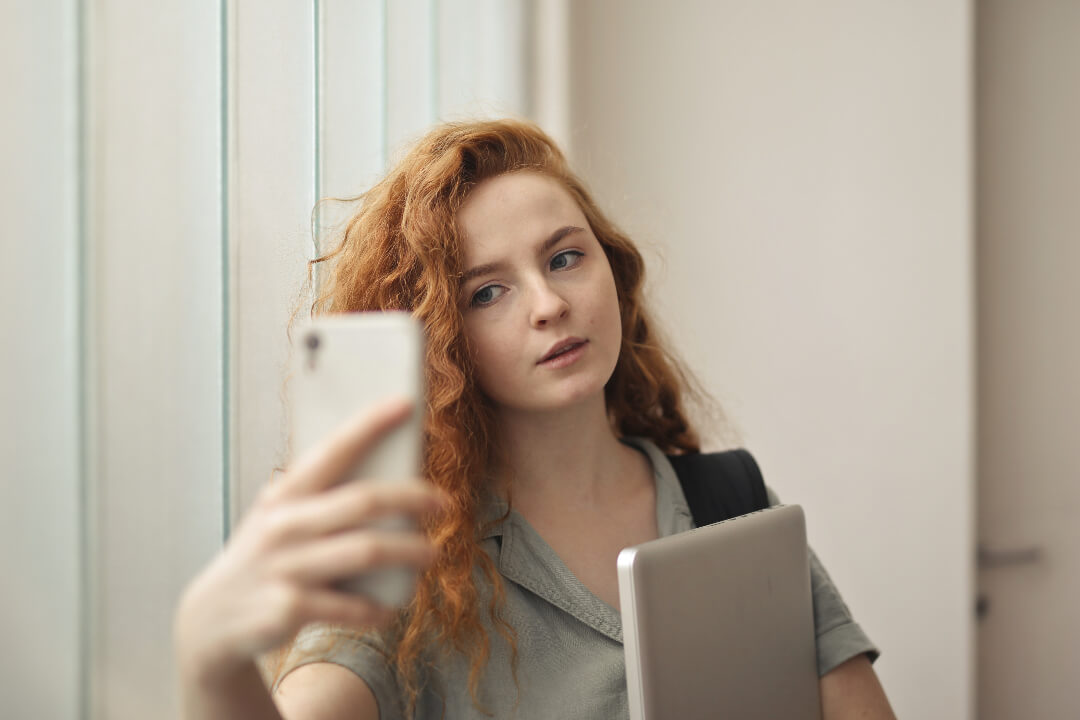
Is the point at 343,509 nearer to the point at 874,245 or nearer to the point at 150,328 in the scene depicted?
the point at 150,328

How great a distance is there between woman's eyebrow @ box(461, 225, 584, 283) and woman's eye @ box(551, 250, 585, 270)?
0.02m

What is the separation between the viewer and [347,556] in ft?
1.47

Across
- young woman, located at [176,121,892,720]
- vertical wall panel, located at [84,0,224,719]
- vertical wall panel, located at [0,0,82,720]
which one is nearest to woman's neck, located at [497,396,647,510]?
young woman, located at [176,121,892,720]

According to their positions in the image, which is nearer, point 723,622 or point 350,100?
point 723,622

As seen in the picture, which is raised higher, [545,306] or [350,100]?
[350,100]

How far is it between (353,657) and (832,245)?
1.53 m

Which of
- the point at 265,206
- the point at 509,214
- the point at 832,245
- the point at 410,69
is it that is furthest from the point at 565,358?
the point at 832,245

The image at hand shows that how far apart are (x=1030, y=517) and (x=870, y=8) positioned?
1.27m

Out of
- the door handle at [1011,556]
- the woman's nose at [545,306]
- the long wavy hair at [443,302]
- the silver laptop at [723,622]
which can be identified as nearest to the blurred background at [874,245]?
the door handle at [1011,556]

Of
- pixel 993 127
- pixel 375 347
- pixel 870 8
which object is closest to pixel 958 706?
pixel 993 127

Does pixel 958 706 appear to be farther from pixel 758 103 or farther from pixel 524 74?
pixel 524 74

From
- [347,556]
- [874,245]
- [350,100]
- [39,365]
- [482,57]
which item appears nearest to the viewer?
[347,556]

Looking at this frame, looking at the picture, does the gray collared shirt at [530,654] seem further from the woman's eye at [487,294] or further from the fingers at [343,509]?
the fingers at [343,509]

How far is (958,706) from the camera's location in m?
1.95
